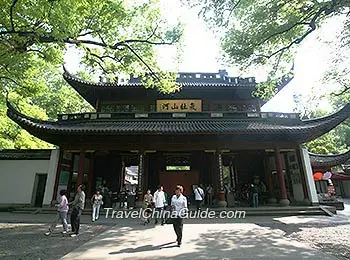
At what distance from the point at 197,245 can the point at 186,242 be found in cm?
44

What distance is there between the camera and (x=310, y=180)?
1423 cm

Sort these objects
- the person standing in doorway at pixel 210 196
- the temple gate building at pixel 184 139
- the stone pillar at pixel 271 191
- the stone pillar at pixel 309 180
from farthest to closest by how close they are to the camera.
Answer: the stone pillar at pixel 271 191, the person standing in doorway at pixel 210 196, the temple gate building at pixel 184 139, the stone pillar at pixel 309 180

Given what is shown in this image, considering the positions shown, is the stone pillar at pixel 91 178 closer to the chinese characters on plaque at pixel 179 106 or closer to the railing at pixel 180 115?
the railing at pixel 180 115

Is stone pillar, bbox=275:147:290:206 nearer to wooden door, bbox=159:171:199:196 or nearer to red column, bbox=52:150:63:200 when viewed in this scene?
wooden door, bbox=159:171:199:196

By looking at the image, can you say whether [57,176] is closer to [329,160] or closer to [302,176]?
[302,176]

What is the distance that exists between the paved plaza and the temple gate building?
15.4ft

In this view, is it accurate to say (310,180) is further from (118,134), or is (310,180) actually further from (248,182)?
(118,134)

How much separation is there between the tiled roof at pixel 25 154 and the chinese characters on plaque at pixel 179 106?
25.2ft

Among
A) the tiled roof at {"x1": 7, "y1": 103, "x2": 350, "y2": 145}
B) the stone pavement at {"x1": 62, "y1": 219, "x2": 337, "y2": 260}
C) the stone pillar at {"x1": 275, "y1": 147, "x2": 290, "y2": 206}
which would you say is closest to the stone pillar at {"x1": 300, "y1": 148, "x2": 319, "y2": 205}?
the tiled roof at {"x1": 7, "y1": 103, "x2": 350, "y2": 145}

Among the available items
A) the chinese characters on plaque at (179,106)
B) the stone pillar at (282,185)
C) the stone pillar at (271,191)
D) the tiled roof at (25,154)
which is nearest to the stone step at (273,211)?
the stone pillar at (282,185)

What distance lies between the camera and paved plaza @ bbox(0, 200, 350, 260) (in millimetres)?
5547

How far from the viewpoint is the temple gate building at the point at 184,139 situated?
45.6 feet

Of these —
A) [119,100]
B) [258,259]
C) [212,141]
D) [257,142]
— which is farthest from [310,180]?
[119,100]

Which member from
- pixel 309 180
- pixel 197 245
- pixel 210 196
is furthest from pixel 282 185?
pixel 197 245
